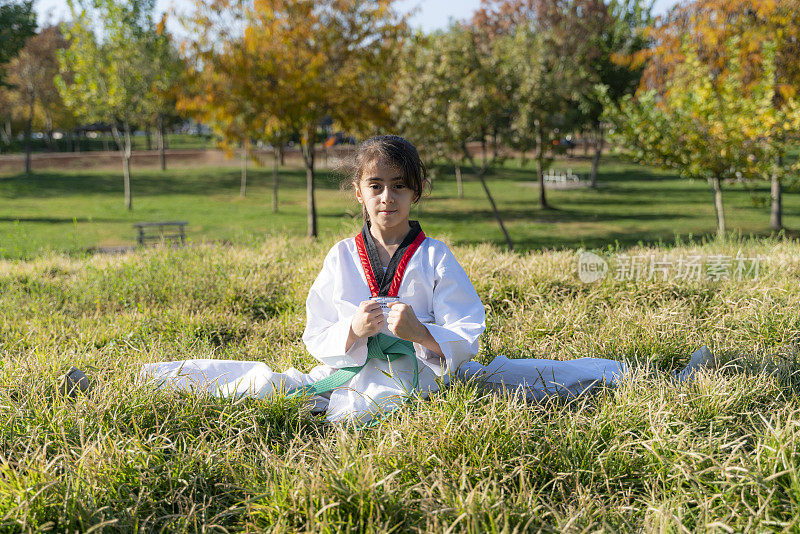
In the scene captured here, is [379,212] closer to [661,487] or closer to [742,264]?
[661,487]

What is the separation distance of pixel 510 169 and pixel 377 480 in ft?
115

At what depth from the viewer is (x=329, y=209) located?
20.2m

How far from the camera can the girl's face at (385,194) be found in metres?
2.70

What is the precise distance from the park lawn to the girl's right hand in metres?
4.80

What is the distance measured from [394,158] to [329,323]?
840 mm

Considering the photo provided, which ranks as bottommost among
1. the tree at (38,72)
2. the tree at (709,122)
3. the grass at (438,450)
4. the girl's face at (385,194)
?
the grass at (438,450)

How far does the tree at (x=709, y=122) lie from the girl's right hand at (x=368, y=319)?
8269 mm

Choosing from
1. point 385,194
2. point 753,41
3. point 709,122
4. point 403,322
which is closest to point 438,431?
point 403,322

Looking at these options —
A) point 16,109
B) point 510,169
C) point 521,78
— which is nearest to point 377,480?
point 521,78

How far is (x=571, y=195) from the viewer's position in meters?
24.1

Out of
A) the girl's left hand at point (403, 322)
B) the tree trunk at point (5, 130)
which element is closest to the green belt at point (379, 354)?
the girl's left hand at point (403, 322)

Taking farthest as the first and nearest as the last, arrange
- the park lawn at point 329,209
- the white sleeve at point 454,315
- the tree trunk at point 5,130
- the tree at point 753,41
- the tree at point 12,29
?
the tree trunk at point 5,130, the park lawn at point 329,209, the tree at point 12,29, the tree at point 753,41, the white sleeve at point 454,315

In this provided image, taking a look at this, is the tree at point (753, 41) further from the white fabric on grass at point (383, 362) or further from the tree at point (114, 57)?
the tree at point (114, 57)

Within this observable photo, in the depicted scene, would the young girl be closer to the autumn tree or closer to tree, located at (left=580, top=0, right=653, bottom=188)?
the autumn tree
